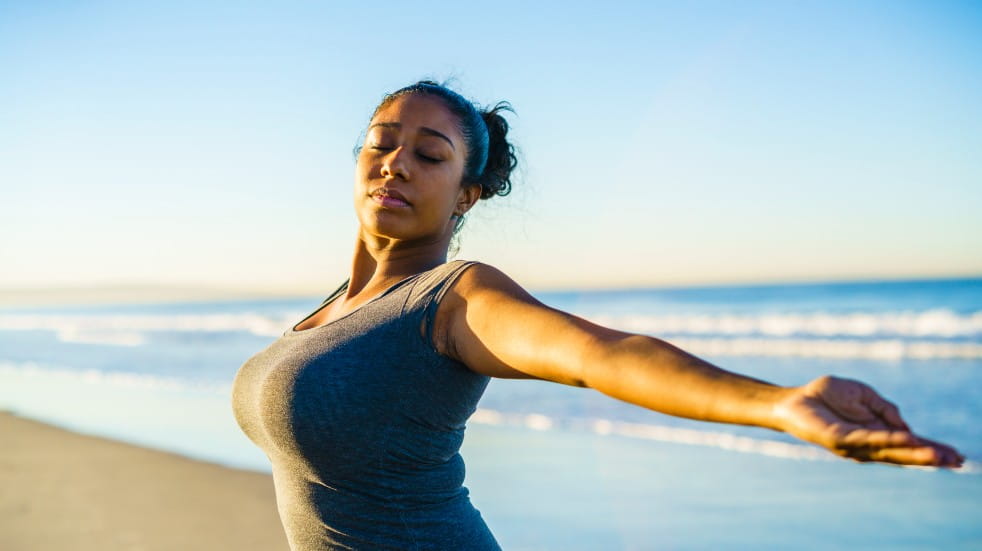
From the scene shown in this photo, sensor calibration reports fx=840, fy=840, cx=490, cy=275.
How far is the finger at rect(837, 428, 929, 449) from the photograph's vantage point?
99cm

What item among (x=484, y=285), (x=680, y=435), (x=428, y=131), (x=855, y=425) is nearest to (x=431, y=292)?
(x=484, y=285)

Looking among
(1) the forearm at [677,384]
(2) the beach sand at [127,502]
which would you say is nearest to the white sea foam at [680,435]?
(2) the beach sand at [127,502]

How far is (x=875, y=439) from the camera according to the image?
1.00 metres

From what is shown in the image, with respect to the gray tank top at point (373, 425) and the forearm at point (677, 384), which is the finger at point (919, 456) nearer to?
the forearm at point (677, 384)

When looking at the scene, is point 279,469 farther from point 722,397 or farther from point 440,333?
point 722,397

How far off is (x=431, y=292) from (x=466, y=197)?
26.3 inches

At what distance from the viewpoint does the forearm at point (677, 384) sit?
115cm

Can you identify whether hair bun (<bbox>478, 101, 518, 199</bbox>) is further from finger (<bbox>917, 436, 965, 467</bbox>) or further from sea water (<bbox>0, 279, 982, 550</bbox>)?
sea water (<bbox>0, 279, 982, 550</bbox>)

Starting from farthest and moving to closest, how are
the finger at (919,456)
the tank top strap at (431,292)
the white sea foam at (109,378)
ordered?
the white sea foam at (109,378), the tank top strap at (431,292), the finger at (919,456)

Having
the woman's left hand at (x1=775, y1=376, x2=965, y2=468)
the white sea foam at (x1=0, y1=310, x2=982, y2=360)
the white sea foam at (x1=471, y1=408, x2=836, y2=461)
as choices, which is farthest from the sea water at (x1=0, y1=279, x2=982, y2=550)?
the woman's left hand at (x1=775, y1=376, x2=965, y2=468)

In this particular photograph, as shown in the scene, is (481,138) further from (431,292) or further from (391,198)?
(431,292)

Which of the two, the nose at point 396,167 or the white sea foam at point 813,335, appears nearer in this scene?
the nose at point 396,167

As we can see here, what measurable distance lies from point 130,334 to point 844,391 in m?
31.5

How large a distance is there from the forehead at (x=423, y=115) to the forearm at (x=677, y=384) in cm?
98
